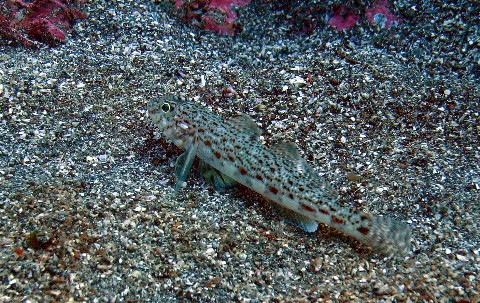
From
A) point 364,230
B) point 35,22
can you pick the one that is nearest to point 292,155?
point 364,230

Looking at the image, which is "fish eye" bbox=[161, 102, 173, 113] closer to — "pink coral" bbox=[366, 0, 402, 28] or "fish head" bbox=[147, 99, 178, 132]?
"fish head" bbox=[147, 99, 178, 132]

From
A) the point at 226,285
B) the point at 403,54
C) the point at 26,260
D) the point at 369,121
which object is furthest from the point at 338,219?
the point at 403,54

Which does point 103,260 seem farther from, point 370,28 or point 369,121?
point 370,28

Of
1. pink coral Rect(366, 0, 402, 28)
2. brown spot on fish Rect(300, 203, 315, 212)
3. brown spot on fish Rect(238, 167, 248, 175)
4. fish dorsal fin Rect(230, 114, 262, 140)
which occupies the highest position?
pink coral Rect(366, 0, 402, 28)

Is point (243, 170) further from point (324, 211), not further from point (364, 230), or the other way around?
point (364, 230)

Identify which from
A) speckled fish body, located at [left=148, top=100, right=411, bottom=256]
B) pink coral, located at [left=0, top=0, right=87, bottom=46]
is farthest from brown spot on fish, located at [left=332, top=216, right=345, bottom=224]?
pink coral, located at [left=0, top=0, right=87, bottom=46]

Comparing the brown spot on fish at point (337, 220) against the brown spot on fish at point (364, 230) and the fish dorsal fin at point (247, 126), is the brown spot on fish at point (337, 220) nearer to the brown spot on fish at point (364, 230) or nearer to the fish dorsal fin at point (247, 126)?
the brown spot on fish at point (364, 230)
